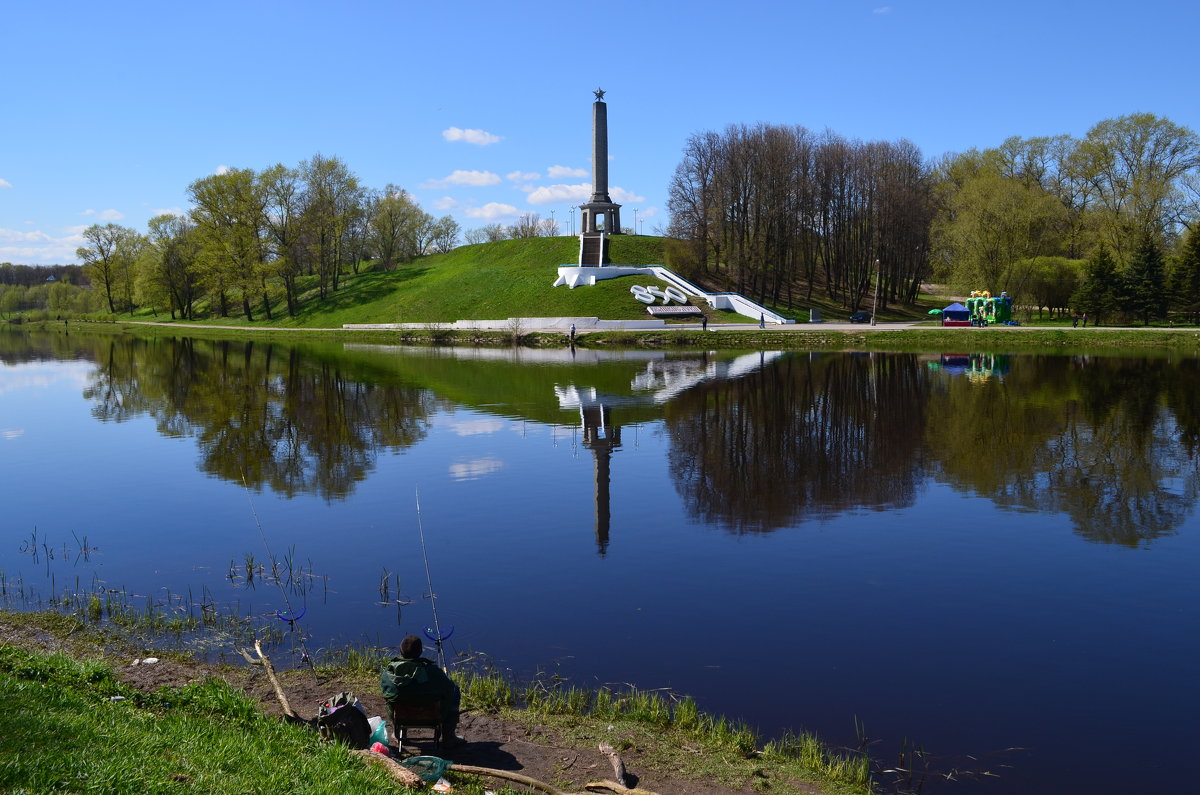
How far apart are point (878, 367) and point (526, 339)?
26709 mm

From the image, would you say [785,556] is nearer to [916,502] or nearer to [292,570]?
[916,502]

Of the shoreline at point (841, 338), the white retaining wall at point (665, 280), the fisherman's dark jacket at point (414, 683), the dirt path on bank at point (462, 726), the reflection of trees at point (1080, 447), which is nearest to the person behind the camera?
the dirt path on bank at point (462, 726)

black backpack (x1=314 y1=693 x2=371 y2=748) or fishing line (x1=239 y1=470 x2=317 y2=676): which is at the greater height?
black backpack (x1=314 y1=693 x2=371 y2=748)

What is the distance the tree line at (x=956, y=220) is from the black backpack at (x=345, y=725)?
66.2m

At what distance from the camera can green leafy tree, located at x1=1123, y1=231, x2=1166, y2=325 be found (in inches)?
2391

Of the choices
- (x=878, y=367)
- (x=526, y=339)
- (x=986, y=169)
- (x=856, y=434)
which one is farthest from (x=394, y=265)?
(x=856, y=434)

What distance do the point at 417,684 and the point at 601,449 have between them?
1570 cm

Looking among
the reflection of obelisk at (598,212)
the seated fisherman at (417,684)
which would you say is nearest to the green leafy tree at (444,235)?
the reflection of obelisk at (598,212)

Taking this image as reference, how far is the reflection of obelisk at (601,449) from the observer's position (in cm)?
1595

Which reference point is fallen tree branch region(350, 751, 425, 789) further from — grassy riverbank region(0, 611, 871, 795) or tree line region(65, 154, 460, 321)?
tree line region(65, 154, 460, 321)

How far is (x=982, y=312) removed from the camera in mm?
62031

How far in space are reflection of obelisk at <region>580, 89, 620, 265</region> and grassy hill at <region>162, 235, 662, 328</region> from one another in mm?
2074

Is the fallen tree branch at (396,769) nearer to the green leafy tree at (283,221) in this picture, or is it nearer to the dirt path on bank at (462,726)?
the dirt path on bank at (462,726)

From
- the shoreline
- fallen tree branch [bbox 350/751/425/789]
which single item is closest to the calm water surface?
fallen tree branch [bbox 350/751/425/789]
